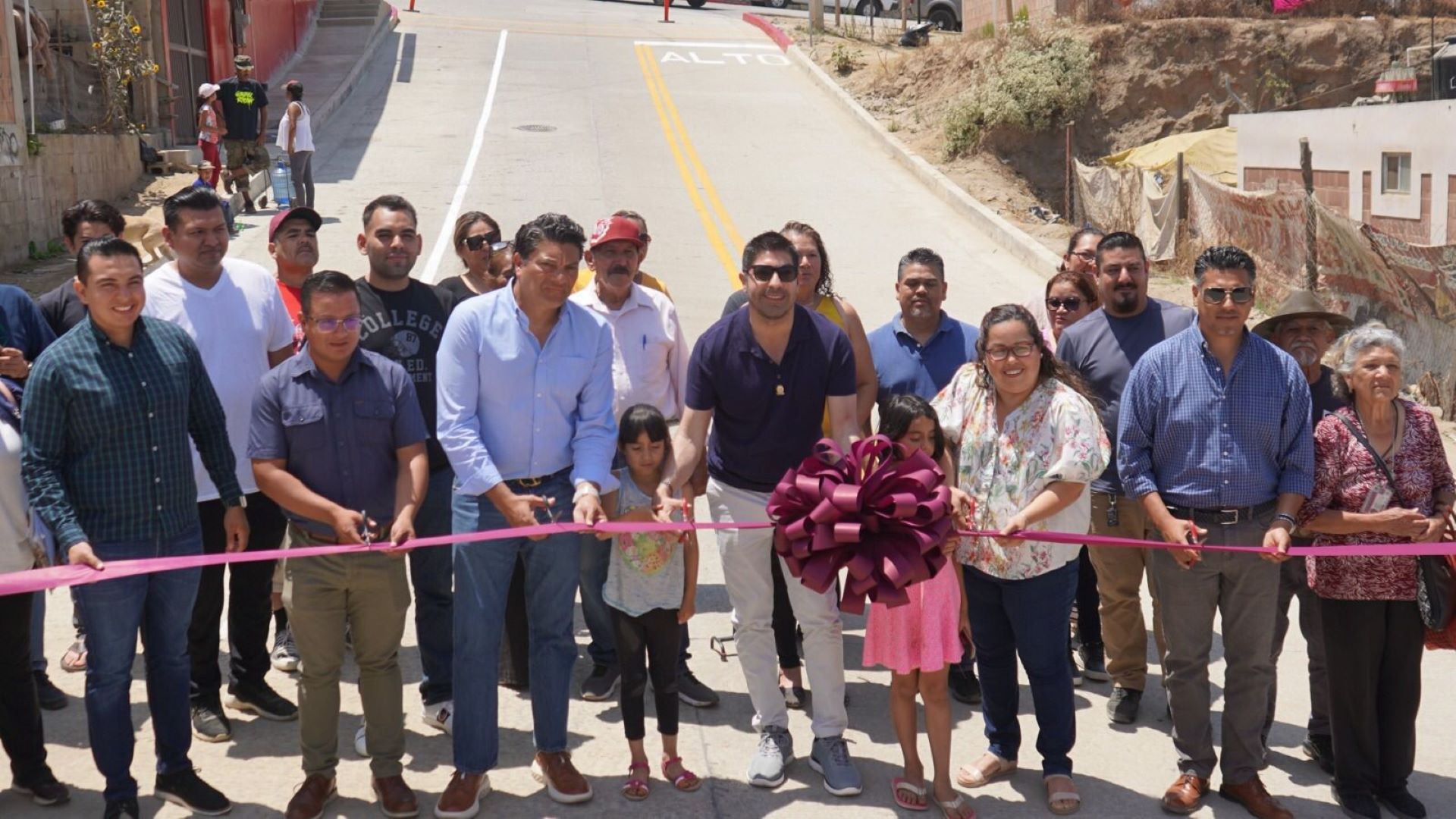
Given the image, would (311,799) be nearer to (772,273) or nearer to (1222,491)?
(772,273)

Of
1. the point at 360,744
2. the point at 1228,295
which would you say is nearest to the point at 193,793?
the point at 360,744

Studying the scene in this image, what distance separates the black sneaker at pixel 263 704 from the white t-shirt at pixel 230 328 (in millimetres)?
925

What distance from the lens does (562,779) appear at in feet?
17.7

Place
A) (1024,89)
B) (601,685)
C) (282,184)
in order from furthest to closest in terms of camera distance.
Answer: (1024,89) < (282,184) < (601,685)

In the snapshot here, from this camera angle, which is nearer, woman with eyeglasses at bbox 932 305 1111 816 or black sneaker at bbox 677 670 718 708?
woman with eyeglasses at bbox 932 305 1111 816

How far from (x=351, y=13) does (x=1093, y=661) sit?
36.2m

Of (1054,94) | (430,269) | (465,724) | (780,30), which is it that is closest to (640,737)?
(465,724)

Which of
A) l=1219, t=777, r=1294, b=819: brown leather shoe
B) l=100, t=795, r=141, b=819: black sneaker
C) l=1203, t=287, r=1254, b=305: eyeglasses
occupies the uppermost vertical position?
l=1203, t=287, r=1254, b=305: eyeglasses

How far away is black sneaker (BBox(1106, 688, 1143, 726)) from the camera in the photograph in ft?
20.5

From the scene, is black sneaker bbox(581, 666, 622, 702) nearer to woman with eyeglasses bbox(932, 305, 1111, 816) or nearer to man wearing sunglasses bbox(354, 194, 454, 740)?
man wearing sunglasses bbox(354, 194, 454, 740)

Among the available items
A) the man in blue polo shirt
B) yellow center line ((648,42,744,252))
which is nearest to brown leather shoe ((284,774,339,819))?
the man in blue polo shirt

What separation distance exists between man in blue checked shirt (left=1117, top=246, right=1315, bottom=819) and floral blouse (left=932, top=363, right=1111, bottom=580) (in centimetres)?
30

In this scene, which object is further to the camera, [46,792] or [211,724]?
[211,724]

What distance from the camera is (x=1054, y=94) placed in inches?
993
